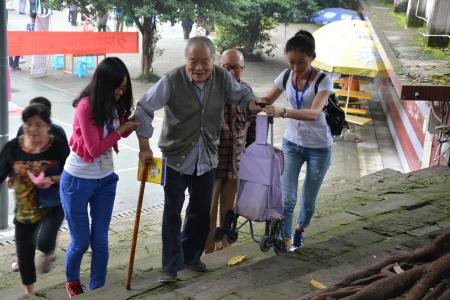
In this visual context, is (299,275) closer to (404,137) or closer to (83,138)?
(83,138)

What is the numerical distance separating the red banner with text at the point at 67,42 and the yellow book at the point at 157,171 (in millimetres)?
→ 6848

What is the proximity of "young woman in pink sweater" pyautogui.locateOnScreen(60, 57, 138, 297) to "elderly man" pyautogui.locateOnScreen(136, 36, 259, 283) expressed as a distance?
0.58 feet

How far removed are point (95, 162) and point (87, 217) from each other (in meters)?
0.37

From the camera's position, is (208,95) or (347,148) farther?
(347,148)

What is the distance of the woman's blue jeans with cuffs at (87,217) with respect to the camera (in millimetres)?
3596

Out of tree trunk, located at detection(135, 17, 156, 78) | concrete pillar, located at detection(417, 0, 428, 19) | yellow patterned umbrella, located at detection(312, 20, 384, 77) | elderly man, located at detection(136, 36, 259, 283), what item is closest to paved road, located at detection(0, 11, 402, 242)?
tree trunk, located at detection(135, 17, 156, 78)

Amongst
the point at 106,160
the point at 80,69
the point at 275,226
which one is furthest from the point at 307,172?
the point at 80,69

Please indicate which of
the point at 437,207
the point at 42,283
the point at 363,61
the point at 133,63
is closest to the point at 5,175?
the point at 42,283

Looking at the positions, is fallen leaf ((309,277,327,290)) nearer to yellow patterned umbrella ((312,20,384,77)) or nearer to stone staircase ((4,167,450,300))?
stone staircase ((4,167,450,300))

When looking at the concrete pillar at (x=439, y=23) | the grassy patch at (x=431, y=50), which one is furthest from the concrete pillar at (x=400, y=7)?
the concrete pillar at (x=439, y=23)

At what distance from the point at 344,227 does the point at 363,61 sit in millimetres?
8751

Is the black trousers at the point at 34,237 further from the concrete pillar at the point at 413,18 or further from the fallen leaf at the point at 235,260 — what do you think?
the concrete pillar at the point at 413,18

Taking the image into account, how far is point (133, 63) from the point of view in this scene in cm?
1997

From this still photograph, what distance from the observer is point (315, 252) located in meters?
4.15
